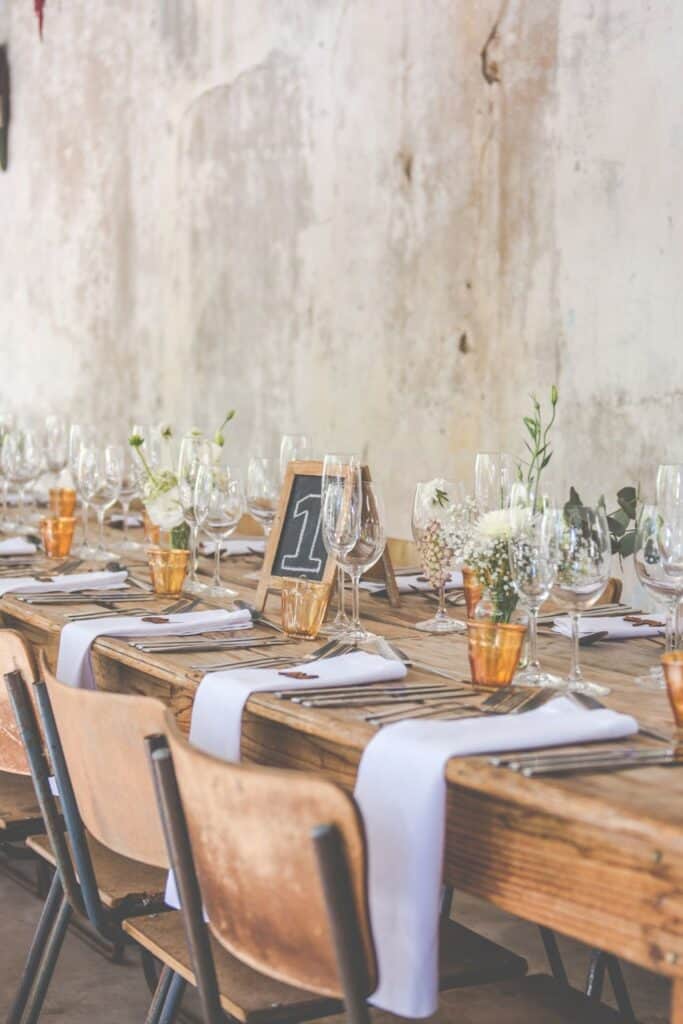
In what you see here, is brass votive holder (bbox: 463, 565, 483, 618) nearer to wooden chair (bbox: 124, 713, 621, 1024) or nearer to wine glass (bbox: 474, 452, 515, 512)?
wine glass (bbox: 474, 452, 515, 512)

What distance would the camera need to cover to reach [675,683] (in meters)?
1.89

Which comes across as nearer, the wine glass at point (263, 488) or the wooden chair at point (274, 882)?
the wooden chair at point (274, 882)

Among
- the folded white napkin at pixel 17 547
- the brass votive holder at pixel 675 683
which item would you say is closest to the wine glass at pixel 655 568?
the brass votive holder at pixel 675 683

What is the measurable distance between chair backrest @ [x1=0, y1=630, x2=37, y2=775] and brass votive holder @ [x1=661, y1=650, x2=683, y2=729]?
106cm

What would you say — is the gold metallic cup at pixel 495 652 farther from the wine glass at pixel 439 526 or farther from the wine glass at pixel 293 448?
the wine glass at pixel 293 448

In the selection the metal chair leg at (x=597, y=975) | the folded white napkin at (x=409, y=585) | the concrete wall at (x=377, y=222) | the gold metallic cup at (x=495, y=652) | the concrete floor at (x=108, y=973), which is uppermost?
the concrete wall at (x=377, y=222)

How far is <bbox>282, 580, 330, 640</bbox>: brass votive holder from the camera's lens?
2678mm

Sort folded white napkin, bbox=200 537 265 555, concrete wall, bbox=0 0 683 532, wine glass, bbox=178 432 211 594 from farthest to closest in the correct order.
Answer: concrete wall, bbox=0 0 683 532 < folded white napkin, bbox=200 537 265 555 < wine glass, bbox=178 432 211 594

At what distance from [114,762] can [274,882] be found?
1.86ft

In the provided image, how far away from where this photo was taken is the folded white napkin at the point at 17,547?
3975 millimetres

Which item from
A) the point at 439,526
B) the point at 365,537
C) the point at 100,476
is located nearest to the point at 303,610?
the point at 365,537

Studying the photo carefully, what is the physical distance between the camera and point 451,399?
5.73m

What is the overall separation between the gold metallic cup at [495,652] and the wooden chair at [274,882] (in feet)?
1.54

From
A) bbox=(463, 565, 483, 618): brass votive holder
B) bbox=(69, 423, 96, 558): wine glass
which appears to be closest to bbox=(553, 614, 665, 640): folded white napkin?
bbox=(463, 565, 483, 618): brass votive holder
